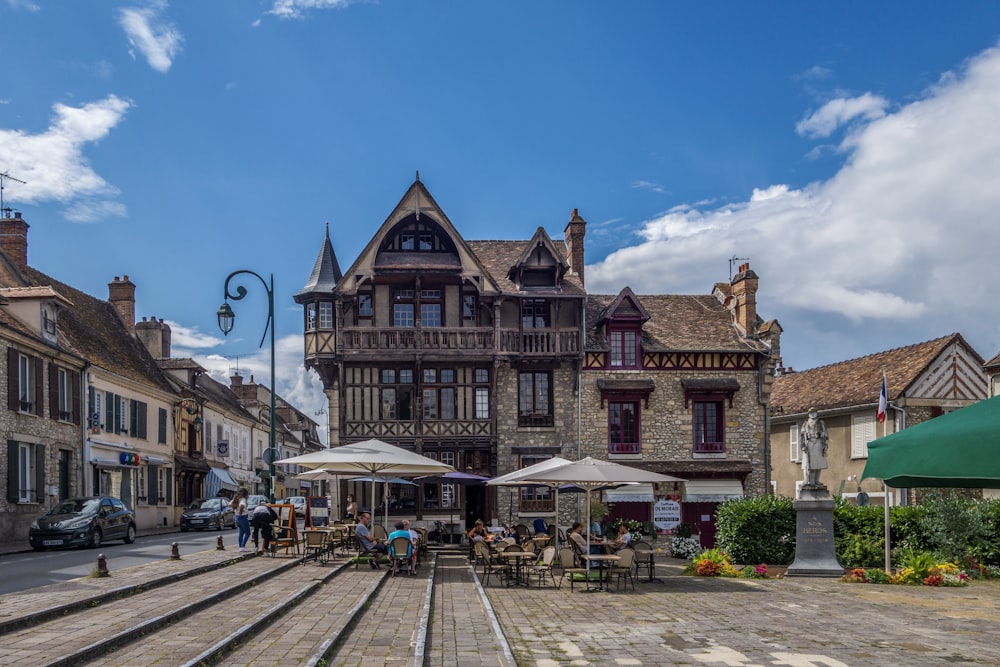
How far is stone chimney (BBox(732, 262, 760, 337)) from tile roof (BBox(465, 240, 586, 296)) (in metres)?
5.52

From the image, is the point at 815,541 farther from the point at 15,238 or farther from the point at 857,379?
the point at 15,238

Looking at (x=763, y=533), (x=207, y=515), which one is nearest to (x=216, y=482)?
(x=207, y=515)

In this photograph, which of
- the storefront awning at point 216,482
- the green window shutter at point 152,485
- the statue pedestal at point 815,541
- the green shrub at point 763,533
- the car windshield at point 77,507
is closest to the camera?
the statue pedestal at point 815,541

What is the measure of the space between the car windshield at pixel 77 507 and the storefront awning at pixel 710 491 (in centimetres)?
1741

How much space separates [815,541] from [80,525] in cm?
1660

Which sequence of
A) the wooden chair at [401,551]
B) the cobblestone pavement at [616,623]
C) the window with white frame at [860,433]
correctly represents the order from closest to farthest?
the cobblestone pavement at [616,623], the wooden chair at [401,551], the window with white frame at [860,433]

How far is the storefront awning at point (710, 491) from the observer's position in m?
31.5

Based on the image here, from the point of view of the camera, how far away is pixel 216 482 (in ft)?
146

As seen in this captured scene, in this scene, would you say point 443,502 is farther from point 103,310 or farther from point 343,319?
point 103,310

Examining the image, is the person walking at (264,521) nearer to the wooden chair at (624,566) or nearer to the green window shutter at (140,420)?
the wooden chair at (624,566)

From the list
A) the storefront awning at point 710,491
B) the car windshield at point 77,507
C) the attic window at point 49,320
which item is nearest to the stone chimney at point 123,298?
the attic window at point 49,320

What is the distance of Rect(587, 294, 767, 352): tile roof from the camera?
32.3 meters

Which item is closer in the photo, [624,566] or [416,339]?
[624,566]

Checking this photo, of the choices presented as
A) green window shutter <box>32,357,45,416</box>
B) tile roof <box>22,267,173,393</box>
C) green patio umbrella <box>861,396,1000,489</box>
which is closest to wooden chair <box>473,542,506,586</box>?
green patio umbrella <box>861,396,1000,489</box>
